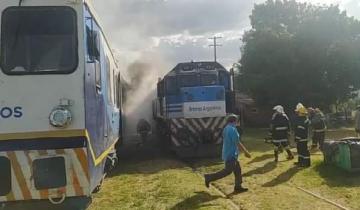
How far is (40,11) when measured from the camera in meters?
7.45

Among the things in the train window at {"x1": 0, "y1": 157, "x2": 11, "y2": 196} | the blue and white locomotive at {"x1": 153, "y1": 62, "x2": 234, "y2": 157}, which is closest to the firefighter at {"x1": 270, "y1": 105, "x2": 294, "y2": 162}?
the blue and white locomotive at {"x1": 153, "y1": 62, "x2": 234, "y2": 157}

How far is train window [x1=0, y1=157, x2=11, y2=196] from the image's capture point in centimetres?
722

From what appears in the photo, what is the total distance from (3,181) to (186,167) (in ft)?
33.2

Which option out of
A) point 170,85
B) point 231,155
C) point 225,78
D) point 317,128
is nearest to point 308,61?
point 317,128

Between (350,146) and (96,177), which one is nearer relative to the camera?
(96,177)

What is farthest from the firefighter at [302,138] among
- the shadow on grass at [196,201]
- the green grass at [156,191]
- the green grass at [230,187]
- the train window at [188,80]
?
the train window at [188,80]

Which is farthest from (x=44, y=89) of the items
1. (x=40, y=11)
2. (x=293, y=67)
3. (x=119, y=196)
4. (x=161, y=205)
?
(x=293, y=67)

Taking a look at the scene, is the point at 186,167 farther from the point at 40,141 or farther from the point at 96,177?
the point at 40,141

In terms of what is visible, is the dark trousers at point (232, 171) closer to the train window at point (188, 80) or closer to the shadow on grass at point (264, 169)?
the shadow on grass at point (264, 169)

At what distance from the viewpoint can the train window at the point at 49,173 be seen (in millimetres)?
7254

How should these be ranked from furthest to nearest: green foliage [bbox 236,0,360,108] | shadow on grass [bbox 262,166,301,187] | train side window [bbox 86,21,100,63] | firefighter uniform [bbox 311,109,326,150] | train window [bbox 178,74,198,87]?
green foliage [bbox 236,0,360,108], firefighter uniform [bbox 311,109,326,150], train window [bbox 178,74,198,87], shadow on grass [bbox 262,166,301,187], train side window [bbox 86,21,100,63]

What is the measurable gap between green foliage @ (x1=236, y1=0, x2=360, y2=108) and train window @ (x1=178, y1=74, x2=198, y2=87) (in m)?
23.9

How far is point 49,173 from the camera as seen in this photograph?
23.9 feet

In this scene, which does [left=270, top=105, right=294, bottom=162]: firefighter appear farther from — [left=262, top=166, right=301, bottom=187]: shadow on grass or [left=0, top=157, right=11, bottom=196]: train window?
[left=0, top=157, right=11, bottom=196]: train window
